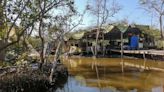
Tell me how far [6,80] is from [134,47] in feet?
110

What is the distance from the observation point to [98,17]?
42438 millimetres

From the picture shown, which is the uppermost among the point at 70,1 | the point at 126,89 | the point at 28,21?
the point at 70,1

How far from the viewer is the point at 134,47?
146 feet

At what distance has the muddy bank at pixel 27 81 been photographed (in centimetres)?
1266

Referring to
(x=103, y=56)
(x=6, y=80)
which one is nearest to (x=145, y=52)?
(x=103, y=56)

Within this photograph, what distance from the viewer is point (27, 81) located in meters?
13.9

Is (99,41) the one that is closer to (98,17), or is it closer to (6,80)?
(98,17)

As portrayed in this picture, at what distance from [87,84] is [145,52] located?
1759 centimetres

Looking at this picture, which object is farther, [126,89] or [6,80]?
[126,89]

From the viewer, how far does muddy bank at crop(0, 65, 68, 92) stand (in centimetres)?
1266

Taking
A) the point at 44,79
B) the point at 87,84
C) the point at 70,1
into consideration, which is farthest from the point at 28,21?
the point at 87,84

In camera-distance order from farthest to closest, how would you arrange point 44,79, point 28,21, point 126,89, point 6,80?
point 126,89, point 44,79, point 6,80, point 28,21

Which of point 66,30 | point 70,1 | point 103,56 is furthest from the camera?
point 103,56

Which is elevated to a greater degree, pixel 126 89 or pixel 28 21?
pixel 28 21
